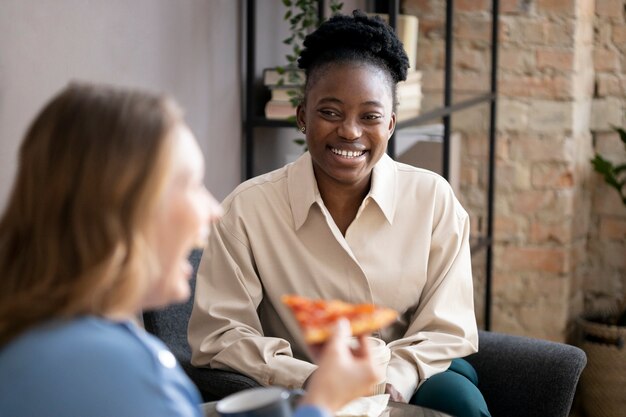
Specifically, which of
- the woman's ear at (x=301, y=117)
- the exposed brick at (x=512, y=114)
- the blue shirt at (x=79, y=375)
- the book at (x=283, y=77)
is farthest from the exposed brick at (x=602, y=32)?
the blue shirt at (x=79, y=375)

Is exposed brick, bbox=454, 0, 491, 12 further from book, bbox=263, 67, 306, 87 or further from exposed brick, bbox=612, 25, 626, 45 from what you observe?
book, bbox=263, 67, 306, 87

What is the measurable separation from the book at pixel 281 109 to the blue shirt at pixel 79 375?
173 centimetres

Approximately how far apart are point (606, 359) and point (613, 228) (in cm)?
57

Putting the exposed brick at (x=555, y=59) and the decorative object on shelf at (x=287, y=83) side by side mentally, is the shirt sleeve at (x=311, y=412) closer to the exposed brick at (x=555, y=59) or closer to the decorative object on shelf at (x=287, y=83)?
the decorative object on shelf at (x=287, y=83)

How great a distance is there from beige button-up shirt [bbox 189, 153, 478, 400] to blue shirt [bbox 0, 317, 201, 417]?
3.11 ft

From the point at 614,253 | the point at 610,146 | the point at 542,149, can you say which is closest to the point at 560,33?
the point at 542,149

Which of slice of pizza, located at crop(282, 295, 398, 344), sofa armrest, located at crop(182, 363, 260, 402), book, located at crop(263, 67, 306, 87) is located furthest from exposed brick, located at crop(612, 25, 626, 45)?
slice of pizza, located at crop(282, 295, 398, 344)

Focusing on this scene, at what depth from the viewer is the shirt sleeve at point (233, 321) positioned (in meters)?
1.89

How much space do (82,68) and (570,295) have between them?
234 centimetres

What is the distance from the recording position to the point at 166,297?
1054mm

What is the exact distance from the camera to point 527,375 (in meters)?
2.10

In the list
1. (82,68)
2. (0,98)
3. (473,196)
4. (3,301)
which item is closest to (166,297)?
(3,301)

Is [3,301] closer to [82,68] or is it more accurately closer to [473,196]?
[82,68]

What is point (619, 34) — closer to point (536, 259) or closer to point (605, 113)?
point (605, 113)
